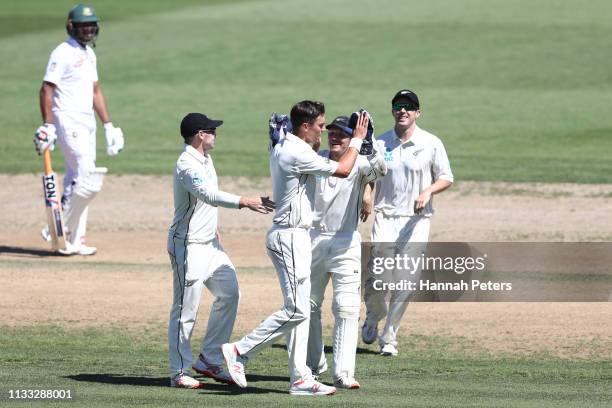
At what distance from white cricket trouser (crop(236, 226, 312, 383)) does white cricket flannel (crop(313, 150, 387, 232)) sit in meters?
0.62

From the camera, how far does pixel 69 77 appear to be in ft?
48.2

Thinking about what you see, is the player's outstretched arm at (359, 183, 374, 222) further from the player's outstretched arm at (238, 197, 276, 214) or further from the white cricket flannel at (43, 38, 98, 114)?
the white cricket flannel at (43, 38, 98, 114)

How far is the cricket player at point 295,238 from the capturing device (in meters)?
9.00

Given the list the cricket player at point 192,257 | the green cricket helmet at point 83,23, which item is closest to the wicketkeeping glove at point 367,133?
the cricket player at point 192,257

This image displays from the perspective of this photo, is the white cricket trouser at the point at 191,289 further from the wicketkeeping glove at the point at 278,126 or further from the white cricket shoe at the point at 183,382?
the wicketkeeping glove at the point at 278,126

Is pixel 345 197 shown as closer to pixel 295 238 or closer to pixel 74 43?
pixel 295 238

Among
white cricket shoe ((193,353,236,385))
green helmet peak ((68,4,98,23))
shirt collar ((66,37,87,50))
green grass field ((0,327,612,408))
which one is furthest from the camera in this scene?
shirt collar ((66,37,87,50))

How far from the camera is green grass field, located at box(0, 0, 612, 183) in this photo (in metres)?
22.9

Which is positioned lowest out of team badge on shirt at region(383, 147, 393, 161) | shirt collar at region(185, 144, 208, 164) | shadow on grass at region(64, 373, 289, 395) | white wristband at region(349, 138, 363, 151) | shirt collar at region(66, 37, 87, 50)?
shadow on grass at region(64, 373, 289, 395)

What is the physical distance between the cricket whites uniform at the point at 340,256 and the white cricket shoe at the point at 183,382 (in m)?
1.02

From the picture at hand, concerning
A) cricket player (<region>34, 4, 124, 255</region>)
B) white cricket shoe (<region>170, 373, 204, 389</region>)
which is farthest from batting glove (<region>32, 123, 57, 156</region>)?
white cricket shoe (<region>170, 373, 204, 389</region>)

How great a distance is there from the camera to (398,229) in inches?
441

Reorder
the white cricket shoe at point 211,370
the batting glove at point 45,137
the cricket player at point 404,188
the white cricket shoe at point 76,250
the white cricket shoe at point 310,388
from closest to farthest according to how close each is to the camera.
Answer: the white cricket shoe at point 310,388, the white cricket shoe at point 211,370, the cricket player at point 404,188, the batting glove at point 45,137, the white cricket shoe at point 76,250

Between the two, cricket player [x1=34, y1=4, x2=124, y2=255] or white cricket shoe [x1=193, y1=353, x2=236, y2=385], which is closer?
white cricket shoe [x1=193, y1=353, x2=236, y2=385]
